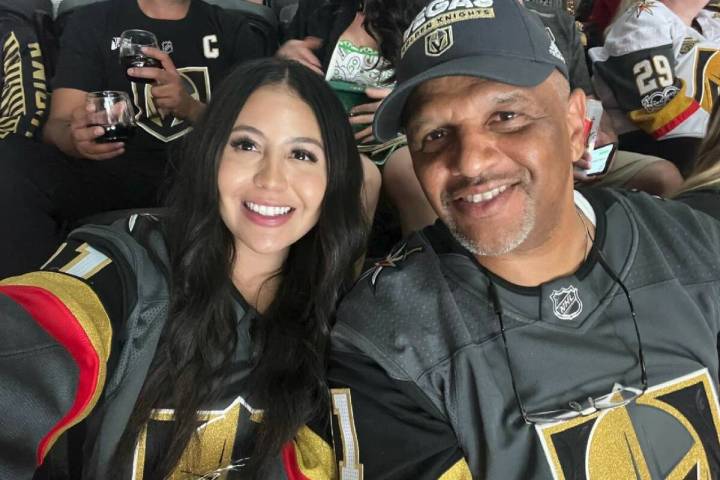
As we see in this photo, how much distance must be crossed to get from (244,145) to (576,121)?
69cm

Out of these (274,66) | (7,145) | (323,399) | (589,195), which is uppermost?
(274,66)

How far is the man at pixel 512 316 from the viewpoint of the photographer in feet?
3.07

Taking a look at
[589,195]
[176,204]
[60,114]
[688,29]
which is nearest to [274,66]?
[176,204]

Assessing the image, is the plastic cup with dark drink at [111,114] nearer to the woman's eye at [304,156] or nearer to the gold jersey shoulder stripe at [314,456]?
the woman's eye at [304,156]

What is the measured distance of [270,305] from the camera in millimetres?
1340

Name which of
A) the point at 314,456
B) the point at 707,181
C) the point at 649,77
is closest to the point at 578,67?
the point at 649,77

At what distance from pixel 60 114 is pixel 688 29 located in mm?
2382

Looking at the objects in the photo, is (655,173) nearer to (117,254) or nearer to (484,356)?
(484,356)

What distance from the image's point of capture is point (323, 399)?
3.83ft

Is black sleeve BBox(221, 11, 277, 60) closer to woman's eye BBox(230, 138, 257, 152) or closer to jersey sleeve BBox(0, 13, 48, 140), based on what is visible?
jersey sleeve BBox(0, 13, 48, 140)

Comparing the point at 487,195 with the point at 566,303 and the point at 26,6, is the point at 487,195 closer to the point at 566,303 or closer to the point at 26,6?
the point at 566,303

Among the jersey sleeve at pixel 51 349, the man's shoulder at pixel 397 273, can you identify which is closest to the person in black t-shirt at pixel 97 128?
the jersey sleeve at pixel 51 349

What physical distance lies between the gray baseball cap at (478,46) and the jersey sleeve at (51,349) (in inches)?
24.2

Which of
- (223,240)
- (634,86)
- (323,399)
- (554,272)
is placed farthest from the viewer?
(634,86)
